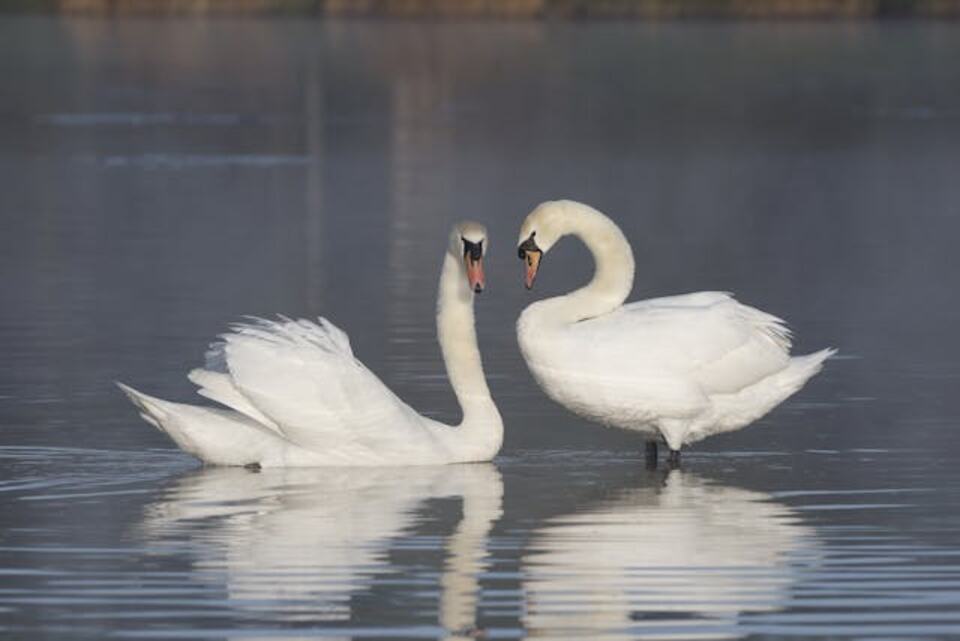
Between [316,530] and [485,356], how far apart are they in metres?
4.22

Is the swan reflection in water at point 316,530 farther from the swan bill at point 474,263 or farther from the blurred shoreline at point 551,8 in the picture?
the blurred shoreline at point 551,8

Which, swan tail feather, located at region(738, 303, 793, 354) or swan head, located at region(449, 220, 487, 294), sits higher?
swan head, located at region(449, 220, 487, 294)

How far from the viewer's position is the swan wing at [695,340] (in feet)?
34.6

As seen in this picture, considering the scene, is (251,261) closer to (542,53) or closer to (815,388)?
(815,388)

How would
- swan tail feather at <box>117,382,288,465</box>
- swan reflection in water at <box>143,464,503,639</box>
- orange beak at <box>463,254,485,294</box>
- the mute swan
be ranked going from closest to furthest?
swan reflection in water at <box>143,464,503,639</box>
swan tail feather at <box>117,382,288,465</box>
the mute swan
orange beak at <box>463,254,485,294</box>

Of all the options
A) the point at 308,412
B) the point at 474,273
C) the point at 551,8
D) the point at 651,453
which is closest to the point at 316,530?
the point at 308,412

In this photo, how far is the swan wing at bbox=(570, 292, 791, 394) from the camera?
10531 mm

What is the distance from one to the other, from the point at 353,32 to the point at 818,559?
168ft

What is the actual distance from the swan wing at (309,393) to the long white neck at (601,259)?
2.99 ft

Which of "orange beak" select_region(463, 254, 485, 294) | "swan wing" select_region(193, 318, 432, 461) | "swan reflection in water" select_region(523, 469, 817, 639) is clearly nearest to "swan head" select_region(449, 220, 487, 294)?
"orange beak" select_region(463, 254, 485, 294)

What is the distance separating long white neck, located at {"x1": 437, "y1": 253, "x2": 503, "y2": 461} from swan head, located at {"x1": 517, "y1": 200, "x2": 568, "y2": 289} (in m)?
0.27

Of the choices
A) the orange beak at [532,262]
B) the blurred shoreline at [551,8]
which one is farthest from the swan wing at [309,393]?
the blurred shoreline at [551,8]

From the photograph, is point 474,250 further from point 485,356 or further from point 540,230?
point 485,356

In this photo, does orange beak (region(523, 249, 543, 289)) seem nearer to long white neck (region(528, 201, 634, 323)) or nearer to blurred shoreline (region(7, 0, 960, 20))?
long white neck (region(528, 201, 634, 323))
